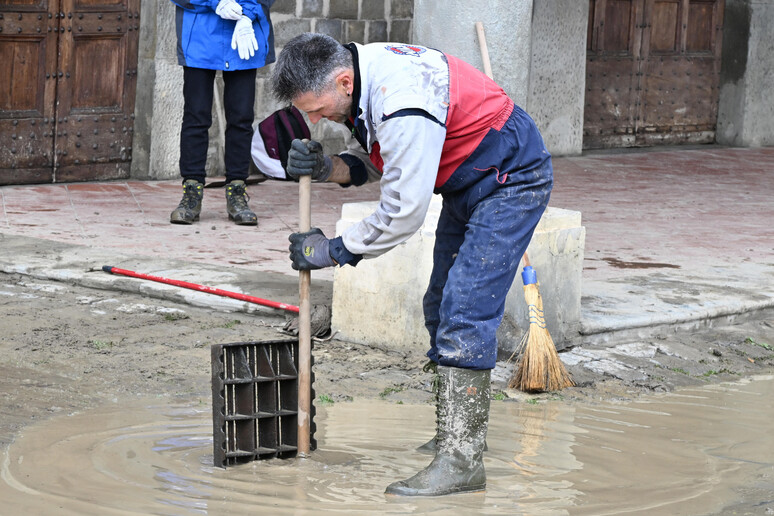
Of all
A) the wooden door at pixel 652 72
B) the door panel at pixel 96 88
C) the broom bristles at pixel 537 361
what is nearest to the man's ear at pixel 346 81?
the broom bristles at pixel 537 361

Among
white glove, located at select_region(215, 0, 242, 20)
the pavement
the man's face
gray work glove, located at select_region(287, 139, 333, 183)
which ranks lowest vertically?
the pavement

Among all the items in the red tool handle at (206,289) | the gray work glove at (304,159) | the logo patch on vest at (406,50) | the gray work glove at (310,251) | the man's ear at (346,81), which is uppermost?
the logo patch on vest at (406,50)

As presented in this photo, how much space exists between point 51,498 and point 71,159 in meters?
5.74

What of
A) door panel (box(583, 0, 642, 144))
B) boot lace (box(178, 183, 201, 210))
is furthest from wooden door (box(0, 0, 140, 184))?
door panel (box(583, 0, 642, 144))

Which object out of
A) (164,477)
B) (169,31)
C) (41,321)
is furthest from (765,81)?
(164,477)

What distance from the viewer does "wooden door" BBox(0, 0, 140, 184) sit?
26.7 ft

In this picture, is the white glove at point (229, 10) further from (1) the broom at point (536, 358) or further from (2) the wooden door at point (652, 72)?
(2) the wooden door at point (652, 72)

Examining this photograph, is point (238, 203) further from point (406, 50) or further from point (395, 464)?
point (406, 50)

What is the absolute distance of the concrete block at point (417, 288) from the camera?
462cm

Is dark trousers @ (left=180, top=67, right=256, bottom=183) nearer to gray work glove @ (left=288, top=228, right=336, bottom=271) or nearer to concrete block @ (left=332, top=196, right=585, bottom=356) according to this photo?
concrete block @ (left=332, top=196, right=585, bottom=356)

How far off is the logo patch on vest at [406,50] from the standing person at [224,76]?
139 inches

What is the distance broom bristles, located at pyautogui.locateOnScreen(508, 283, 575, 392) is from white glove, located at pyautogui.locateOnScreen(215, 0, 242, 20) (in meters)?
3.00

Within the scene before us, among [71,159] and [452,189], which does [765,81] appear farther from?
[452,189]

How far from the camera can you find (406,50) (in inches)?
132
